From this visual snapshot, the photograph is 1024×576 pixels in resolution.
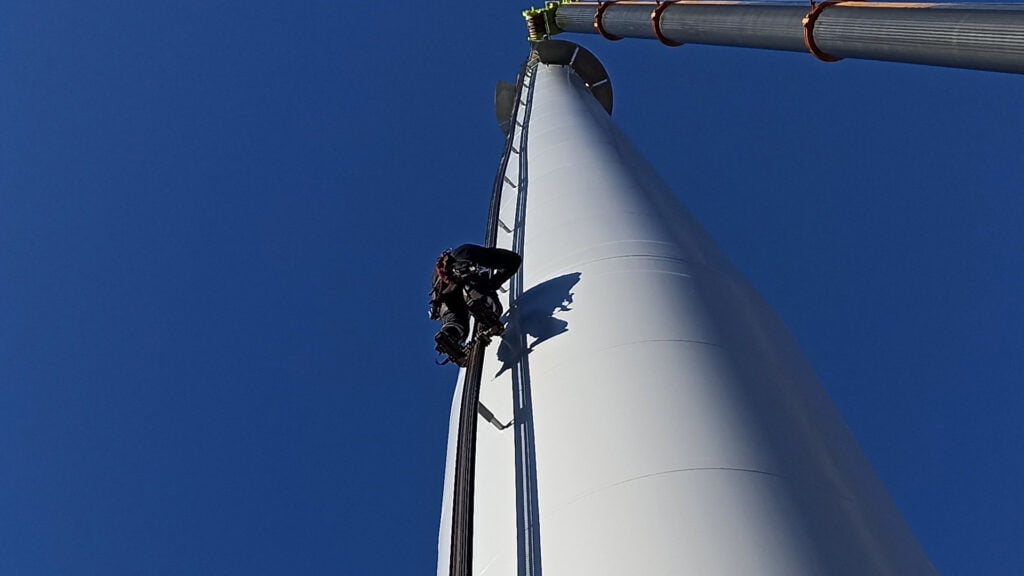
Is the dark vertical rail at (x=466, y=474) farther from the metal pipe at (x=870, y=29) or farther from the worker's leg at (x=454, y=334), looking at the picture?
the metal pipe at (x=870, y=29)

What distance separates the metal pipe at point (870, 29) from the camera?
226 inches

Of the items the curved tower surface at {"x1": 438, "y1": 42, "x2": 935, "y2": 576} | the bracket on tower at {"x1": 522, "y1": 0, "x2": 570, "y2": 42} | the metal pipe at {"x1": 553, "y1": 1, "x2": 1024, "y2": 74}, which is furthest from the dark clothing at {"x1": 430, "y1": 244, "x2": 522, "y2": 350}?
the bracket on tower at {"x1": 522, "y1": 0, "x2": 570, "y2": 42}

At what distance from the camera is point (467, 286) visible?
25.8 feet

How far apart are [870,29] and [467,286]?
4087mm

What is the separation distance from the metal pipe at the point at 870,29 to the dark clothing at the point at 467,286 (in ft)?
11.9

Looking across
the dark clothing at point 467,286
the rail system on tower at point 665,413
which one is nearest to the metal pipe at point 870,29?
the rail system on tower at point 665,413

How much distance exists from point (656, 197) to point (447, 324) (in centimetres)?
342

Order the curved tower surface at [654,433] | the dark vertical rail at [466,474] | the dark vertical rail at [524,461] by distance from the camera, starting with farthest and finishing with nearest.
A: the dark vertical rail at [466,474]
the dark vertical rail at [524,461]
the curved tower surface at [654,433]

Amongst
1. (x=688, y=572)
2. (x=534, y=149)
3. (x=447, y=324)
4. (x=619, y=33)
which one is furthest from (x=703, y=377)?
(x=619, y=33)

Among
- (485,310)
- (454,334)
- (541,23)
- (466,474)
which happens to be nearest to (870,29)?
(485,310)

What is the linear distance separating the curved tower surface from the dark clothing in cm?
27

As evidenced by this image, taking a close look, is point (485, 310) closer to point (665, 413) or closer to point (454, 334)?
point (454, 334)

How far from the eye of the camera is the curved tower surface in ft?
15.5

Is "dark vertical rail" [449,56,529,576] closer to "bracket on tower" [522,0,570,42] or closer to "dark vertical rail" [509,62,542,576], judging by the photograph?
"dark vertical rail" [509,62,542,576]
